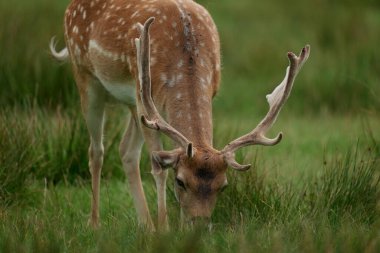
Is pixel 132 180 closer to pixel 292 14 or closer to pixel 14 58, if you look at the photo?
pixel 14 58

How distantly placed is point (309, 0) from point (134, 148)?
27.1 feet

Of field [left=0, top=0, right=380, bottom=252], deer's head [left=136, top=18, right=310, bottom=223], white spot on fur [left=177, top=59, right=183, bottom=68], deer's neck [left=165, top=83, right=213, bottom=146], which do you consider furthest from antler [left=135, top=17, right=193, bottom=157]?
field [left=0, top=0, right=380, bottom=252]

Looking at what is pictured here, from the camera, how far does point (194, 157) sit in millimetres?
5531

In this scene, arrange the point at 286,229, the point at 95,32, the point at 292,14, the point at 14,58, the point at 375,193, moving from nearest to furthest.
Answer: the point at 286,229 < the point at 375,193 < the point at 95,32 < the point at 14,58 < the point at 292,14

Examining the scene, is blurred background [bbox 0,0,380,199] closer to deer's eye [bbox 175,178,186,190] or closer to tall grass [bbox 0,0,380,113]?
tall grass [bbox 0,0,380,113]

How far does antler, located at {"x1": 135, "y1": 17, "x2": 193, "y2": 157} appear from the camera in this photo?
5594 millimetres

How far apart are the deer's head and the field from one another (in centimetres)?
18

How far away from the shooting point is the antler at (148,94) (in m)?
5.59

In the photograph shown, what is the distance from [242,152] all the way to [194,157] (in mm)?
1847

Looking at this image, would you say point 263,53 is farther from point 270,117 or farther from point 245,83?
point 270,117

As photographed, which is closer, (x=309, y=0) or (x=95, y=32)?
(x=95, y=32)

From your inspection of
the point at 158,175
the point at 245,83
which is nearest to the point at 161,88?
the point at 158,175

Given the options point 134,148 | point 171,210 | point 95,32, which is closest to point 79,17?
point 95,32

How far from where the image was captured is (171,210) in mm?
6539
